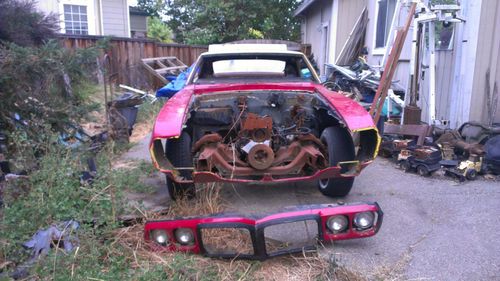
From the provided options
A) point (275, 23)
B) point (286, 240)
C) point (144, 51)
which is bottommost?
point (286, 240)

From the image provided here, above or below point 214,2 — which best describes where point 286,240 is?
below

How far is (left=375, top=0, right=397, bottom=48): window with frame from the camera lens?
9289 millimetres

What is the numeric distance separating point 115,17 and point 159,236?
12981mm

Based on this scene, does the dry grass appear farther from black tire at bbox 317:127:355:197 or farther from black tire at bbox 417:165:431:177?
black tire at bbox 417:165:431:177

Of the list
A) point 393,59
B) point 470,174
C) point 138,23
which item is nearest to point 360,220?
point 470,174

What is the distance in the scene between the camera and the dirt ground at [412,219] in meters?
2.83

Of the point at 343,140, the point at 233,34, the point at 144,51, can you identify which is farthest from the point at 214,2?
the point at 343,140

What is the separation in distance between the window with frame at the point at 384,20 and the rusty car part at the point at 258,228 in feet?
24.1

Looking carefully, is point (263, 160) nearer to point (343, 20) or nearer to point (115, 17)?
point (343, 20)

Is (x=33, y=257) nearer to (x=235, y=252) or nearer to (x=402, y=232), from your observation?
A: (x=235, y=252)

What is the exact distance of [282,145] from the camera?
4.07m

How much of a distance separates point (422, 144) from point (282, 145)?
2440 millimetres

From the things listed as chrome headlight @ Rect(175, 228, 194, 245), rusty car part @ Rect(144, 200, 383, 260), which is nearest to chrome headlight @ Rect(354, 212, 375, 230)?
rusty car part @ Rect(144, 200, 383, 260)

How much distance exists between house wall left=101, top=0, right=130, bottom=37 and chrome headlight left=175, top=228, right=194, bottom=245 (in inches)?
499
